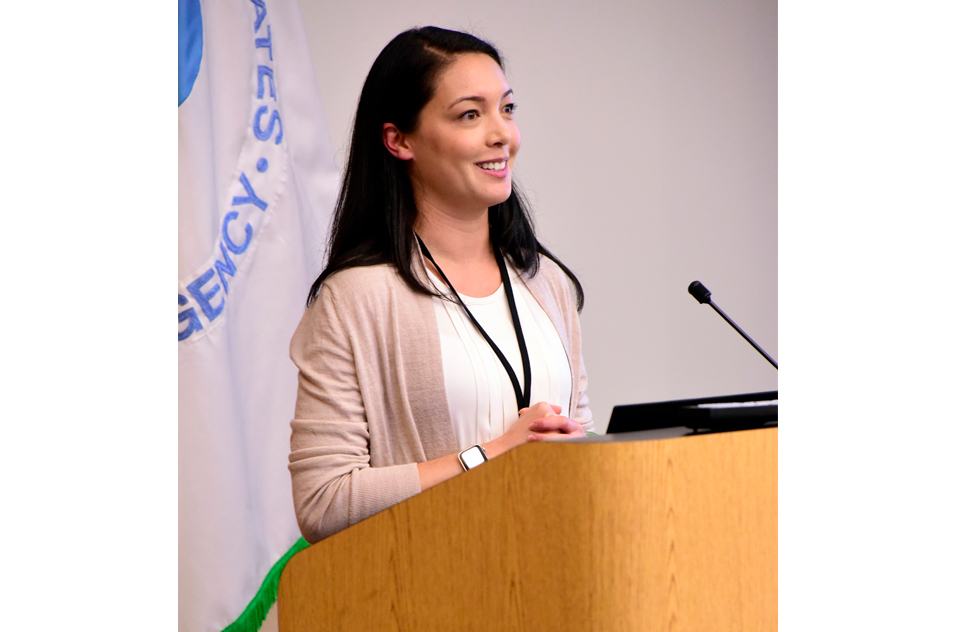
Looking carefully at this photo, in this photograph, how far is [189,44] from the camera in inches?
79.2

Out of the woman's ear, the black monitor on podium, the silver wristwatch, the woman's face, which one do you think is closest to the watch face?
the silver wristwatch

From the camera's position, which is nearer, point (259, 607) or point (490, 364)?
point (490, 364)

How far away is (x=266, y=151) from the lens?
217 cm

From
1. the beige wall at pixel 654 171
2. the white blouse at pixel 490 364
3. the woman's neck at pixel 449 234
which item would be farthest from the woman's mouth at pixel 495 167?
the beige wall at pixel 654 171

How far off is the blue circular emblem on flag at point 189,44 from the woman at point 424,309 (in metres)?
0.65

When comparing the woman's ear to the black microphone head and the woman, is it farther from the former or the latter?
the black microphone head

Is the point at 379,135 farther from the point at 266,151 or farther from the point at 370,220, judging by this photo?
the point at 266,151

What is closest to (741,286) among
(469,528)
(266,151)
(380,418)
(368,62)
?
(368,62)

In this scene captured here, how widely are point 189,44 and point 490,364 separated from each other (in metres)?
1.23

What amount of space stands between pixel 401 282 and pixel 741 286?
212 centimetres

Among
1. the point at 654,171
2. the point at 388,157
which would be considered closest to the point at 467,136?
the point at 388,157

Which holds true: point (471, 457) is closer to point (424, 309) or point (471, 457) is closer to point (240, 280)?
point (424, 309)

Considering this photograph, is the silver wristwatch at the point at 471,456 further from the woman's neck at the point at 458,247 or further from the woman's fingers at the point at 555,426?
the woman's neck at the point at 458,247
